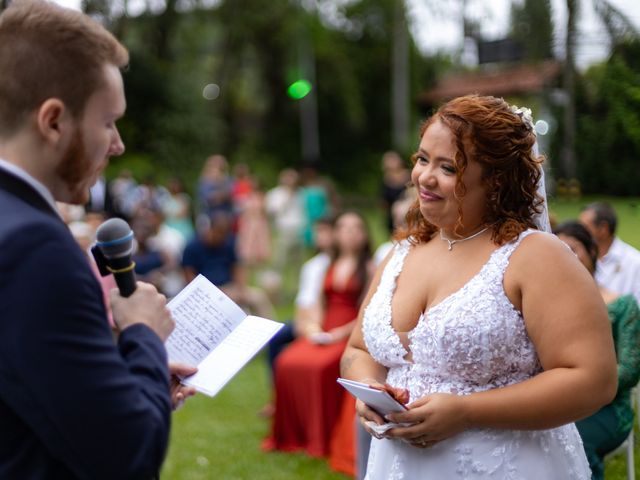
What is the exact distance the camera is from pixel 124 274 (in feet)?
5.62

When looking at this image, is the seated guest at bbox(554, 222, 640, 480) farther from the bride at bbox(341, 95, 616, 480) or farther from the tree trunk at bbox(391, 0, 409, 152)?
the tree trunk at bbox(391, 0, 409, 152)

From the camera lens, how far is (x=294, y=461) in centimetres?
621

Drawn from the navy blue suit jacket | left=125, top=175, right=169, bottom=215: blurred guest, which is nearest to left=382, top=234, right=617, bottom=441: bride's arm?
the navy blue suit jacket

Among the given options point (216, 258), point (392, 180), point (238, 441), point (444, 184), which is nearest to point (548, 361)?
point (444, 184)

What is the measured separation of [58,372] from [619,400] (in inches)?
120

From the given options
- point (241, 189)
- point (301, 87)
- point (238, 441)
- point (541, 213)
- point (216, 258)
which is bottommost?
point (301, 87)

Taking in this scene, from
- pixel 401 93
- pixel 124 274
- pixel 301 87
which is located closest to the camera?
pixel 124 274

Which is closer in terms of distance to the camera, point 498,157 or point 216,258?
point 498,157

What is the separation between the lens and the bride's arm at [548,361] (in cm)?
226

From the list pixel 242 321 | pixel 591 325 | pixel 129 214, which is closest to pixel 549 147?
pixel 591 325

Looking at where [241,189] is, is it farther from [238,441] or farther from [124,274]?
[124,274]

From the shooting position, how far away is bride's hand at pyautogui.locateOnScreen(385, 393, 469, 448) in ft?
7.70

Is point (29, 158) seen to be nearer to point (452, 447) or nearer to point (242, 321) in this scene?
point (242, 321)

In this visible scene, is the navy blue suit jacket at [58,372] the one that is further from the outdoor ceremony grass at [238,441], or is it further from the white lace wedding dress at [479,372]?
the outdoor ceremony grass at [238,441]
